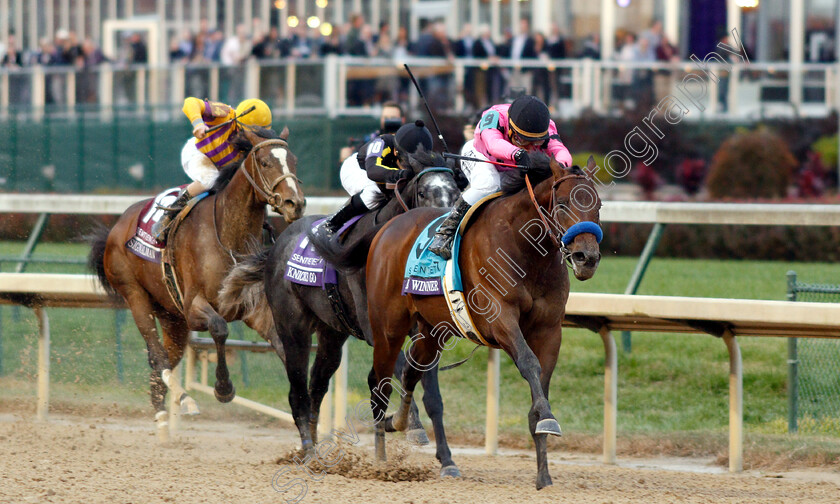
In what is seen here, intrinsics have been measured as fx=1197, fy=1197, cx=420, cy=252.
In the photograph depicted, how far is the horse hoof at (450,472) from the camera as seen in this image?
5.73 m

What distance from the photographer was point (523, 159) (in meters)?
5.07

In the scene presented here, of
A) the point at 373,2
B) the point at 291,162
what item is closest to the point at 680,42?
the point at 373,2

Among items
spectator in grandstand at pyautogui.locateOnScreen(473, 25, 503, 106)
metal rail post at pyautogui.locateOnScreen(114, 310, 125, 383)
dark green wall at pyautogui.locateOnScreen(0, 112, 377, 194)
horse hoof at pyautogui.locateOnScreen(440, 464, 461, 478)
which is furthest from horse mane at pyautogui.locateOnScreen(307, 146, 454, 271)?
spectator in grandstand at pyautogui.locateOnScreen(473, 25, 503, 106)

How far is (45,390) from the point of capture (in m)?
7.76

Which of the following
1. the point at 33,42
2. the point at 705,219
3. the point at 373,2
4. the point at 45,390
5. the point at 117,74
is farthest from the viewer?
the point at 33,42

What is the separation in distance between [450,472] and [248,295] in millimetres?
1675

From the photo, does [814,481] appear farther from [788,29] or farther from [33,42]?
[33,42]

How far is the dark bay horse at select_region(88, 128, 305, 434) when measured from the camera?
257 inches

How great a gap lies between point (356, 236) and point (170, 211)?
1454 millimetres

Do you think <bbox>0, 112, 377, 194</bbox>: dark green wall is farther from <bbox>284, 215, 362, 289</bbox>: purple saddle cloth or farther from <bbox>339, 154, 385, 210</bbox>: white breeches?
<bbox>284, 215, 362, 289</bbox>: purple saddle cloth

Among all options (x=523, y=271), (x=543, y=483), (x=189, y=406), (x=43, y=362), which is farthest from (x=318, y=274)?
(x=43, y=362)

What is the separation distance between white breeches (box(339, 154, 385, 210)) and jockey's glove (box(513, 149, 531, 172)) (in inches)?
54.8

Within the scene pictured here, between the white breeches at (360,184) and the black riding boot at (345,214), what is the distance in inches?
1.2

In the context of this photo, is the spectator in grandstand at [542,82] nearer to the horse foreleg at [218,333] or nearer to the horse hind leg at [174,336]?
the horse hind leg at [174,336]
